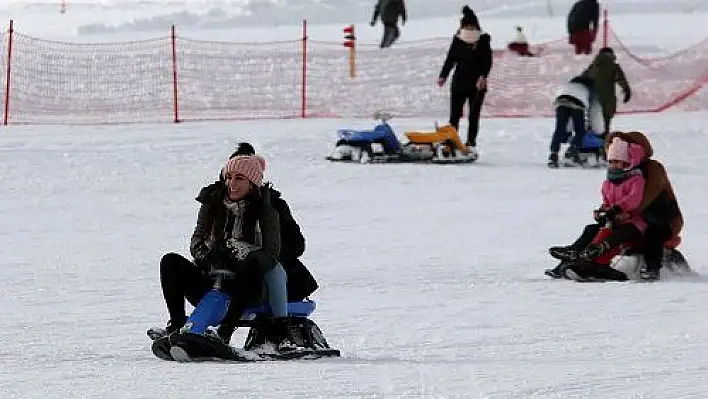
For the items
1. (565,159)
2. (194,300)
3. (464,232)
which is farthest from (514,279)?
(565,159)

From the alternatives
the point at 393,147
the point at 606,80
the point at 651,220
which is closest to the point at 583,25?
the point at 606,80

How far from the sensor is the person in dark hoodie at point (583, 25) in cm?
2897

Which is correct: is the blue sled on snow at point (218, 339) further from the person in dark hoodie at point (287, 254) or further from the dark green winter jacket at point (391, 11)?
the dark green winter jacket at point (391, 11)

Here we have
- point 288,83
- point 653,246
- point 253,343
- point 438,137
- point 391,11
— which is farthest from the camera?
point 391,11

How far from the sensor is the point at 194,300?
27.2 feet

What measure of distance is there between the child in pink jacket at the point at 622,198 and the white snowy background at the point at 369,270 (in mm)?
361

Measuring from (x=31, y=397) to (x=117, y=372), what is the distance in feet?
2.49

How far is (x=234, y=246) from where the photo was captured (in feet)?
27.0

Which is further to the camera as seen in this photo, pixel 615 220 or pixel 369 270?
pixel 369 270

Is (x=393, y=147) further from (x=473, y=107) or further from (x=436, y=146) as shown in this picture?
(x=473, y=107)

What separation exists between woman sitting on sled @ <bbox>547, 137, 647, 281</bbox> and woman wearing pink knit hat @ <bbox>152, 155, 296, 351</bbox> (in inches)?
146

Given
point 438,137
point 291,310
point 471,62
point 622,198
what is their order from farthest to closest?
point 471,62 < point 438,137 < point 622,198 < point 291,310

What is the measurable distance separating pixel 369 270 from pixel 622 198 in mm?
1798

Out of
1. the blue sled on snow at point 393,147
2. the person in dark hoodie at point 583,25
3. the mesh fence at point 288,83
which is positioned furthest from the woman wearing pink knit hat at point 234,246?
the person in dark hoodie at point 583,25
